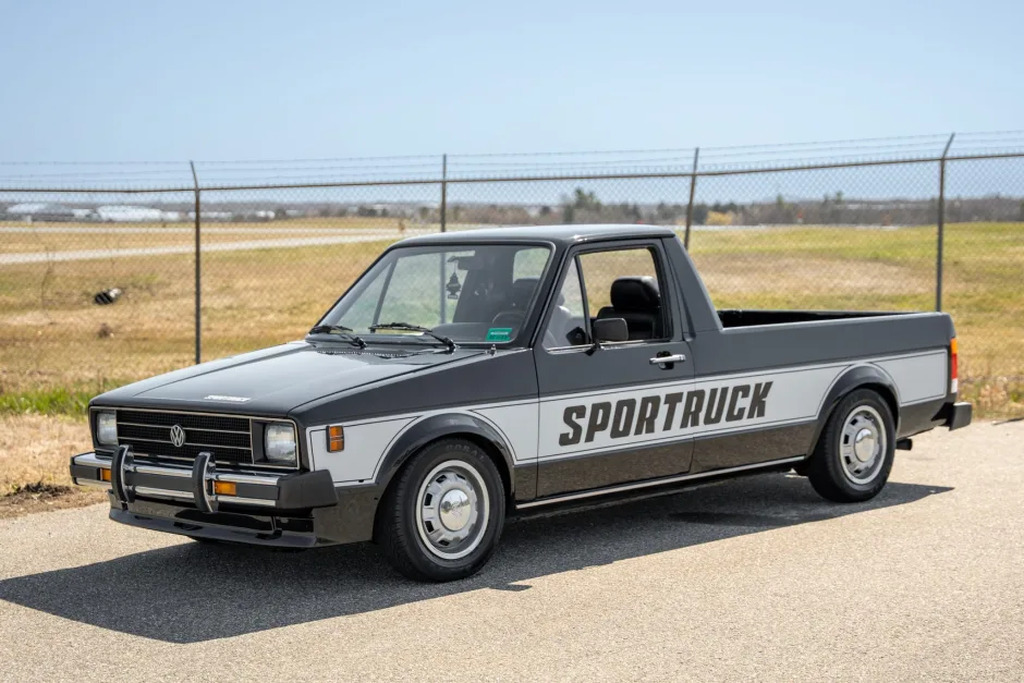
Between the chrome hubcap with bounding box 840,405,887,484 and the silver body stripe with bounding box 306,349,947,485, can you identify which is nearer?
the silver body stripe with bounding box 306,349,947,485

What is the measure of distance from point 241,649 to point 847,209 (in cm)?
4384

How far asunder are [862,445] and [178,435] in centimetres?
450

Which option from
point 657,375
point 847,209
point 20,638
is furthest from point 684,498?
point 847,209

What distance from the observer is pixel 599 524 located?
8.32 metres

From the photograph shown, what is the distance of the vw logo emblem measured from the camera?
6.74 metres

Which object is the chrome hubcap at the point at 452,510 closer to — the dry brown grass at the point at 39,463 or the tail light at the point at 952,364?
the dry brown grass at the point at 39,463

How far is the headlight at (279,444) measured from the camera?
6.40 metres

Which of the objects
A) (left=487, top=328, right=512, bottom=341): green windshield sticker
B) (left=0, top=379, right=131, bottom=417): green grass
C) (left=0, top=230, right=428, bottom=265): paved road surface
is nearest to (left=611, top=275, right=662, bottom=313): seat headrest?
(left=487, top=328, right=512, bottom=341): green windshield sticker

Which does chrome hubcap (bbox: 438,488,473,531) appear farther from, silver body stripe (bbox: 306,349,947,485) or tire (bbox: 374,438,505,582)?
silver body stripe (bbox: 306,349,947,485)

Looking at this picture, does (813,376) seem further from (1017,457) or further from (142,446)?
(142,446)

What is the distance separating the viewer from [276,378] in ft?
22.8

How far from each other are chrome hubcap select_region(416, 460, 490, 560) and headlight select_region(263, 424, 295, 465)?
2.28ft

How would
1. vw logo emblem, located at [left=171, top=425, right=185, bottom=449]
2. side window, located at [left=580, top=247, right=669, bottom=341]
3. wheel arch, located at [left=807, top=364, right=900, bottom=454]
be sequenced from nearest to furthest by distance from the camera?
1. vw logo emblem, located at [left=171, top=425, right=185, bottom=449]
2. side window, located at [left=580, top=247, right=669, bottom=341]
3. wheel arch, located at [left=807, top=364, right=900, bottom=454]

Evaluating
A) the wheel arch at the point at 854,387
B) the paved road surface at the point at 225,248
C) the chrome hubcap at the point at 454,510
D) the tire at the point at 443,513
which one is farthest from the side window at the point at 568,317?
the paved road surface at the point at 225,248
